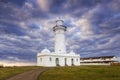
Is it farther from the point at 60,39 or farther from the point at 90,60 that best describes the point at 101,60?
the point at 60,39

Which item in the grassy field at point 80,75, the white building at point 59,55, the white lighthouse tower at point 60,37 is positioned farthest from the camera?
the white lighthouse tower at point 60,37

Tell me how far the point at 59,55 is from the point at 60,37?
7.90 meters

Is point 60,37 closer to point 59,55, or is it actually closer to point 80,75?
point 59,55

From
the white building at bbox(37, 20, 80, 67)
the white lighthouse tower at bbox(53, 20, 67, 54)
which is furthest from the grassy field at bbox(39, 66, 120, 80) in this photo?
the white lighthouse tower at bbox(53, 20, 67, 54)

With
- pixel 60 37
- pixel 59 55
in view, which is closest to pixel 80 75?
pixel 59 55

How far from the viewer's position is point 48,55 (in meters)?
67.5

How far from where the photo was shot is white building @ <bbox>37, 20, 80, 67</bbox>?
6751cm

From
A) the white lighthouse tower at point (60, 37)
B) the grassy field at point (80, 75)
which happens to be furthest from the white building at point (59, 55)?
the grassy field at point (80, 75)

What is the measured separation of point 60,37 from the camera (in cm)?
7500

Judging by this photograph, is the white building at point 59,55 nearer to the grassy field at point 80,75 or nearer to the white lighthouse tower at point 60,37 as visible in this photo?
the white lighthouse tower at point 60,37

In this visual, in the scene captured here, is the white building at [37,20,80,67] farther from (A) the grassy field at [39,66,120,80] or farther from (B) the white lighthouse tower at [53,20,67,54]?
(A) the grassy field at [39,66,120,80]

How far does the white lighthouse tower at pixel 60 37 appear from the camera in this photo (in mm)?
74250

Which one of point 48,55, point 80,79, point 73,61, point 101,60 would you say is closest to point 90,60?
point 101,60

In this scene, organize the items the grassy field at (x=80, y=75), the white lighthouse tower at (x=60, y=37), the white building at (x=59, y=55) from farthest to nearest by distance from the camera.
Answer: the white lighthouse tower at (x=60, y=37) < the white building at (x=59, y=55) < the grassy field at (x=80, y=75)
